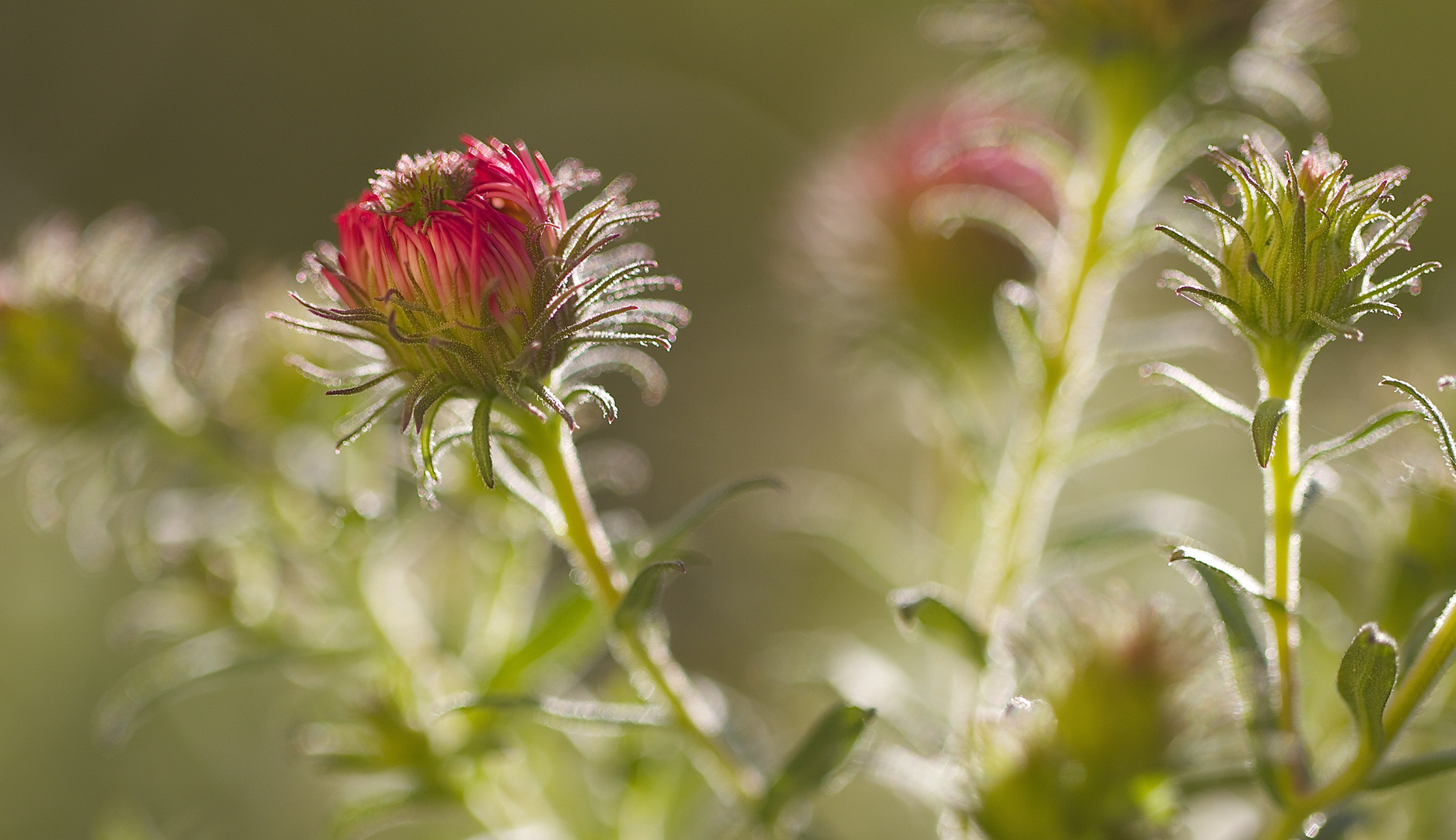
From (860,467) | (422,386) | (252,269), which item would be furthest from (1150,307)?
(422,386)

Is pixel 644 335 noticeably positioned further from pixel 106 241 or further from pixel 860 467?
pixel 860 467

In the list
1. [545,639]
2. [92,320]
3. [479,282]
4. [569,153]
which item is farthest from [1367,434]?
[569,153]

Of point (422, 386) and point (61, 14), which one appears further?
point (61, 14)

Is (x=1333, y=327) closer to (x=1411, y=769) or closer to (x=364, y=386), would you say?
(x=1411, y=769)

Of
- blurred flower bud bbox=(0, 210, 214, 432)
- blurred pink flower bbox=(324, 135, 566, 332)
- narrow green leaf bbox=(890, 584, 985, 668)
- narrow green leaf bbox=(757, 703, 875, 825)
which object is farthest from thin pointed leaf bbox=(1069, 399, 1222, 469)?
blurred flower bud bbox=(0, 210, 214, 432)

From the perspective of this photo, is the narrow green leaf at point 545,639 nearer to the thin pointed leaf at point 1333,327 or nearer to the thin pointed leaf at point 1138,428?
the thin pointed leaf at point 1138,428

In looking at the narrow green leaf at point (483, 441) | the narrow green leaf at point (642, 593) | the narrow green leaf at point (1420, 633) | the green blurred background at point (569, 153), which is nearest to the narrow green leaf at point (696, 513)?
the narrow green leaf at point (642, 593)
